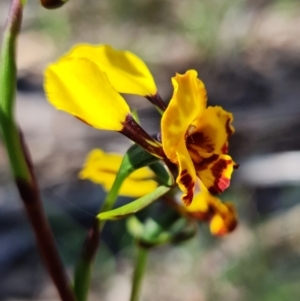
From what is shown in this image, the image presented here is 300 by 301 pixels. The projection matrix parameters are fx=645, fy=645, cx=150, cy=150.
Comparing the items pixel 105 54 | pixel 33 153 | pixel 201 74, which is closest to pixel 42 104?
pixel 33 153

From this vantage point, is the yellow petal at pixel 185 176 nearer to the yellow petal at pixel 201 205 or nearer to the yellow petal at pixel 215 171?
the yellow petal at pixel 215 171

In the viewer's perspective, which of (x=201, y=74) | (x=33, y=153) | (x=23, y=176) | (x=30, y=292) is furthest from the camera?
(x=201, y=74)

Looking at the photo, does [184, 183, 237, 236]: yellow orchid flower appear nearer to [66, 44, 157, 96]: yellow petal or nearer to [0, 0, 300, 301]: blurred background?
[66, 44, 157, 96]: yellow petal

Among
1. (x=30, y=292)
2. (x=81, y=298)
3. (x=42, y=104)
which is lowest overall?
(x=30, y=292)

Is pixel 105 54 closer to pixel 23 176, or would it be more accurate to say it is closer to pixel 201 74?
pixel 23 176

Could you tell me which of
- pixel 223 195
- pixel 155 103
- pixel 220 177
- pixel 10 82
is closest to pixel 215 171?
pixel 220 177

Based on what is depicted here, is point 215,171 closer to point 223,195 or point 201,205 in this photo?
point 201,205

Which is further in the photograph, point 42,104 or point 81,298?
point 42,104

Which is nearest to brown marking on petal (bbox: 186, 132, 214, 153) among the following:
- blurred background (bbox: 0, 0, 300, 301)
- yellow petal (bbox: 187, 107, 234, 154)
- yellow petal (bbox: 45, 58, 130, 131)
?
yellow petal (bbox: 187, 107, 234, 154)
